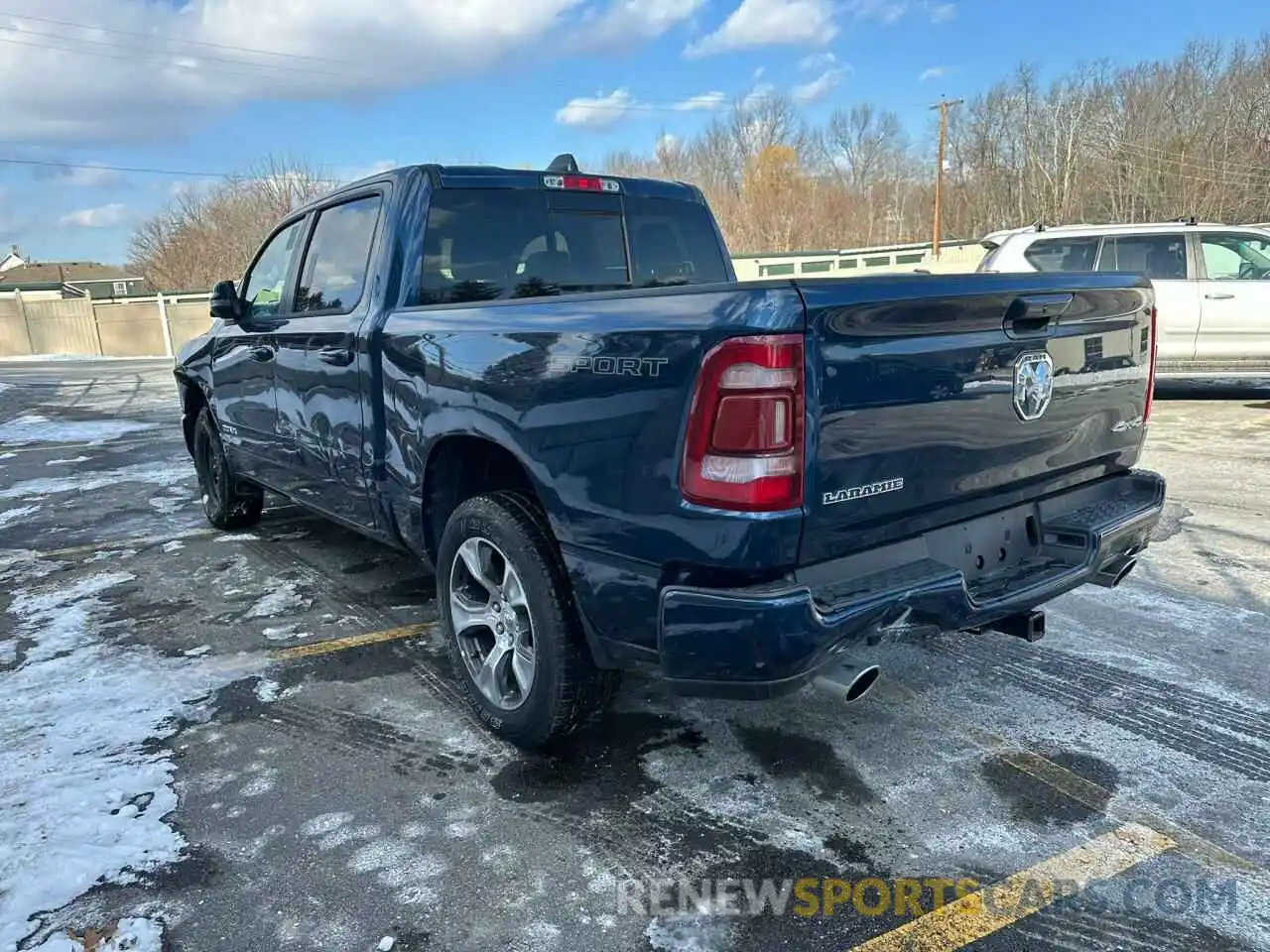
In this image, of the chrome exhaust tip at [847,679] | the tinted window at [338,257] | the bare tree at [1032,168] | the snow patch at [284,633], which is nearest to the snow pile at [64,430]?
the tinted window at [338,257]

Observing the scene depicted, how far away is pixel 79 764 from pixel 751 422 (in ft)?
8.54

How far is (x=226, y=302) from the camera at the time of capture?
494 cm

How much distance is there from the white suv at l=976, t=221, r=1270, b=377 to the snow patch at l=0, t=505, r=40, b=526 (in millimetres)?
9514

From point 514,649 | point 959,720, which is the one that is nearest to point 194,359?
point 514,649

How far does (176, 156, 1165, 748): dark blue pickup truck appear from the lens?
2135mm

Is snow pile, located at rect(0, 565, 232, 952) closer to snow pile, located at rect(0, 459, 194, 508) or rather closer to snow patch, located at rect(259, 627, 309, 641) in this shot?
snow patch, located at rect(259, 627, 309, 641)

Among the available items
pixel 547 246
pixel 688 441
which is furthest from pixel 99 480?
pixel 688 441

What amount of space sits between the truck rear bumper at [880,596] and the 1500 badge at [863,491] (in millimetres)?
180

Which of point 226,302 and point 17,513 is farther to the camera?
point 17,513

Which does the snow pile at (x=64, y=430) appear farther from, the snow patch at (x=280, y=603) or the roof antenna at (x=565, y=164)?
the roof antenna at (x=565, y=164)

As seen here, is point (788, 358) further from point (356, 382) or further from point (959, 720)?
point (356, 382)

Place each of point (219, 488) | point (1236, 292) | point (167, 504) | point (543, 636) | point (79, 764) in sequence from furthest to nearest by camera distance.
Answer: point (1236, 292) → point (167, 504) → point (219, 488) → point (79, 764) → point (543, 636)

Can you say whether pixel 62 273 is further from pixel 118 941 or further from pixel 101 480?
pixel 118 941

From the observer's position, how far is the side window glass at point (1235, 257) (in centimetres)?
930
